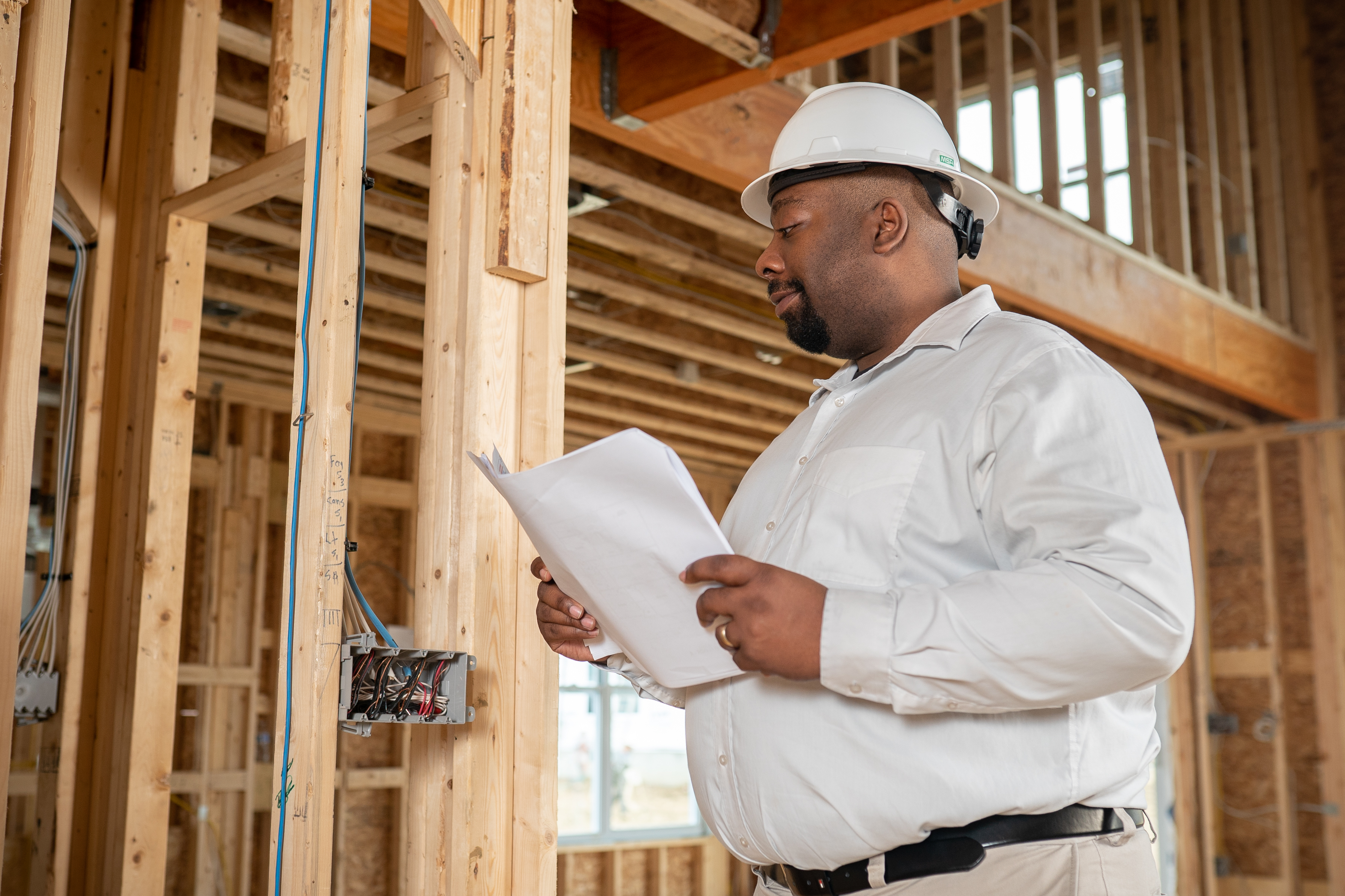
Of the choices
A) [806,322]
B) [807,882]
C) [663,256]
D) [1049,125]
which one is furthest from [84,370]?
[1049,125]

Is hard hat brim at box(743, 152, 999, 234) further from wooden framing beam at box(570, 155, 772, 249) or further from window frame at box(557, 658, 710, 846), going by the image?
window frame at box(557, 658, 710, 846)

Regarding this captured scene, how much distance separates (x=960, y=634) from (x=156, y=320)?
2109mm

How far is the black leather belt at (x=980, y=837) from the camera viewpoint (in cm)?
113

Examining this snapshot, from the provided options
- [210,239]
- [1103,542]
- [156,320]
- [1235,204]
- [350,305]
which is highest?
[1235,204]

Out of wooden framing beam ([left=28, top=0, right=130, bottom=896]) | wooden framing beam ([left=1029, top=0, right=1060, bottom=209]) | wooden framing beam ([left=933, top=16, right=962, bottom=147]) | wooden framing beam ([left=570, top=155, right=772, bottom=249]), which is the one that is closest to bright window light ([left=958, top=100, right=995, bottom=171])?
wooden framing beam ([left=1029, top=0, right=1060, bottom=209])

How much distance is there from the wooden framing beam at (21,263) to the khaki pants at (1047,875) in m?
1.18

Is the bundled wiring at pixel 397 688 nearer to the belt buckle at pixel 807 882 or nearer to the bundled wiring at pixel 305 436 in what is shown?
the bundled wiring at pixel 305 436

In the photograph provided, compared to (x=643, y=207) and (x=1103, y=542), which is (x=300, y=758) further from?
(x=643, y=207)

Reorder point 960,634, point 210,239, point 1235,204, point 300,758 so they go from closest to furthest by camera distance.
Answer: point 960,634 < point 300,758 < point 210,239 < point 1235,204

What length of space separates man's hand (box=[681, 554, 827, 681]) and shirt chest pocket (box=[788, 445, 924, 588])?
141 millimetres

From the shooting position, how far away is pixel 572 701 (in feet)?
26.2

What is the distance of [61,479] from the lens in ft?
8.34

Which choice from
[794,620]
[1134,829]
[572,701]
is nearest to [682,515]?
[794,620]

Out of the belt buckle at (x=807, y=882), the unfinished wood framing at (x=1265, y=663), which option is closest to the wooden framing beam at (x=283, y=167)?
the belt buckle at (x=807, y=882)
